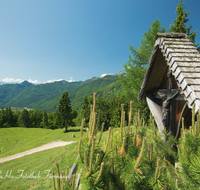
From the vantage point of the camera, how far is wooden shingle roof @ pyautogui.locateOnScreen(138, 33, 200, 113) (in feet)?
7.61

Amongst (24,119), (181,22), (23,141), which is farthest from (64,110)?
(24,119)

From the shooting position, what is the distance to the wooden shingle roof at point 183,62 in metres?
2.32

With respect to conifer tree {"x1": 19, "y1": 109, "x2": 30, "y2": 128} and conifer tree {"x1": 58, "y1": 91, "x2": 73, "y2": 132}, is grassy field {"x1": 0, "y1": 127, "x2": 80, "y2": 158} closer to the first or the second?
conifer tree {"x1": 58, "y1": 91, "x2": 73, "y2": 132}

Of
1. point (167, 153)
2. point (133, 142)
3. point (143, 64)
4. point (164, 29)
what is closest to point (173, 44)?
point (167, 153)

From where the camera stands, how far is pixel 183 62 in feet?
9.09

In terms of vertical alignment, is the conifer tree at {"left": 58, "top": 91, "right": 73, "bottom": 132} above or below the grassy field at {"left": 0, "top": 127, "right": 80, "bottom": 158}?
above

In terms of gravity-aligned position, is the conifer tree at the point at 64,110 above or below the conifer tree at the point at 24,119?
above

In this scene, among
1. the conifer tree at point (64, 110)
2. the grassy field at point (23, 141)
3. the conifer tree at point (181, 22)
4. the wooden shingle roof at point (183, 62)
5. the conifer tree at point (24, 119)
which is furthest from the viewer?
the conifer tree at point (24, 119)

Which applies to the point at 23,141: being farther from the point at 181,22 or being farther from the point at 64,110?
the point at 181,22

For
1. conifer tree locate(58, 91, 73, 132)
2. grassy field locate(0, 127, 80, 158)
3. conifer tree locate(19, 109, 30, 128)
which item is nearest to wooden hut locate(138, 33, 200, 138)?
grassy field locate(0, 127, 80, 158)

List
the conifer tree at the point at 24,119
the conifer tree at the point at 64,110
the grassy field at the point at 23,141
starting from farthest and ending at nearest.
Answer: the conifer tree at the point at 24,119
the conifer tree at the point at 64,110
the grassy field at the point at 23,141

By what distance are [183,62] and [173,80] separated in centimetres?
107

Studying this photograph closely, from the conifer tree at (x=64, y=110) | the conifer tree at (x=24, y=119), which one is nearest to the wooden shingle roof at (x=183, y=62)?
the conifer tree at (x=64, y=110)

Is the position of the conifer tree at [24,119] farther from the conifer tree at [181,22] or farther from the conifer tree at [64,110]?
the conifer tree at [181,22]
